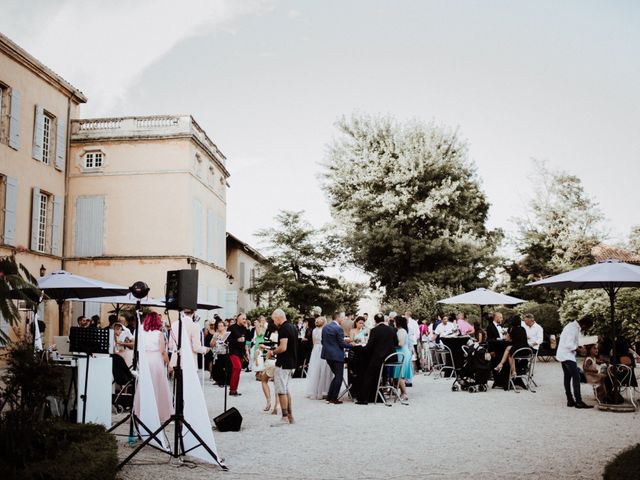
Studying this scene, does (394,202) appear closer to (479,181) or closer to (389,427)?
(479,181)

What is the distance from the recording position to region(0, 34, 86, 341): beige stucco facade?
68.8ft

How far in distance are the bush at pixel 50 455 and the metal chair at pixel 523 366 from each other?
9.90 meters

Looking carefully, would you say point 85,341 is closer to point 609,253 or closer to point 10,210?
point 10,210

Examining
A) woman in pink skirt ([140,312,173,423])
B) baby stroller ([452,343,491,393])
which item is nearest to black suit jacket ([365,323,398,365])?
baby stroller ([452,343,491,393])

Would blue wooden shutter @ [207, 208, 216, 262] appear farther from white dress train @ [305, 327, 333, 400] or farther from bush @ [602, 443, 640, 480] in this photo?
bush @ [602, 443, 640, 480]

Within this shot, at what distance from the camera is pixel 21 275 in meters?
5.09

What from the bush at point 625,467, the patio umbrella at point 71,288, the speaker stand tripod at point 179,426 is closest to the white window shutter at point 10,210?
the patio umbrella at point 71,288

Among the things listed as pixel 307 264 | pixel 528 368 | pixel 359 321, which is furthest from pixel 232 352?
pixel 307 264

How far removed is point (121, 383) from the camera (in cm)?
1112

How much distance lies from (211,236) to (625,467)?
26242 mm

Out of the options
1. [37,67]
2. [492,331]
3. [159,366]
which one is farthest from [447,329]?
[37,67]

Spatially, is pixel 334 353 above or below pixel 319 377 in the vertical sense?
above

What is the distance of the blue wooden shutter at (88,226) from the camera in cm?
2591

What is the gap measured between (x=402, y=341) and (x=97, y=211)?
17.3 meters
